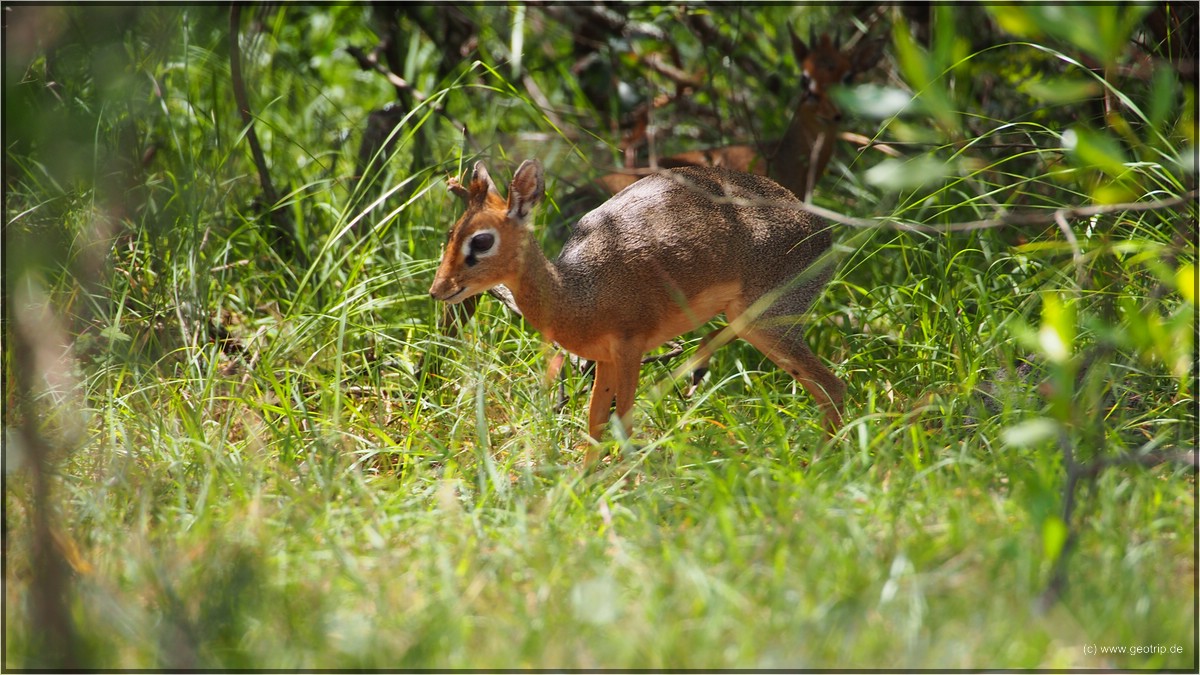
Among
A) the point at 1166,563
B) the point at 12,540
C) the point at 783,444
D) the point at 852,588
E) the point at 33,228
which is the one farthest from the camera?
the point at 33,228

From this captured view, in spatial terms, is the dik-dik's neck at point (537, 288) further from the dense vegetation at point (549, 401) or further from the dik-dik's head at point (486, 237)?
the dense vegetation at point (549, 401)

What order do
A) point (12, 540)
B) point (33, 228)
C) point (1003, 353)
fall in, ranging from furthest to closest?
1. point (33, 228)
2. point (1003, 353)
3. point (12, 540)

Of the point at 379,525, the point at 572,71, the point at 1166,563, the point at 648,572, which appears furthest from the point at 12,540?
the point at 572,71

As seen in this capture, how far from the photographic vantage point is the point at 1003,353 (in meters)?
3.78

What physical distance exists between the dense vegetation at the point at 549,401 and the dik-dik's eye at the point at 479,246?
412mm

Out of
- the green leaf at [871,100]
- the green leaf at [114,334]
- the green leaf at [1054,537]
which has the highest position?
the green leaf at [871,100]

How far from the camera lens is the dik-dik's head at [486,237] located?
12.0 ft

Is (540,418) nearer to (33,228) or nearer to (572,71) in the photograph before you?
(33,228)

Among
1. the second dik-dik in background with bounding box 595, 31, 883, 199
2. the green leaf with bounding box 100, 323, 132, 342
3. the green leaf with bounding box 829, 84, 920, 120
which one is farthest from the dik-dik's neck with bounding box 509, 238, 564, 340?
the second dik-dik in background with bounding box 595, 31, 883, 199

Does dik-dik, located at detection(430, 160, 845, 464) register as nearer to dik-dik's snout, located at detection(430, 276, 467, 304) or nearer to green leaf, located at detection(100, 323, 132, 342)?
dik-dik's snout, located at detection(430, 276, 467, 304)

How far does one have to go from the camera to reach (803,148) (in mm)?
5879

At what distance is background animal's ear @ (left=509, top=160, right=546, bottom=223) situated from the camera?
3.78 metres

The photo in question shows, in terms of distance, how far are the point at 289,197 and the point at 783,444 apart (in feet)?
7.38

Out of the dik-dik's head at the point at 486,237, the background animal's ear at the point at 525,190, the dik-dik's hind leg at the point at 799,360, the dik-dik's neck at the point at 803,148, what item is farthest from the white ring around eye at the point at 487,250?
the dik-dik's neck at the point at 803,148
